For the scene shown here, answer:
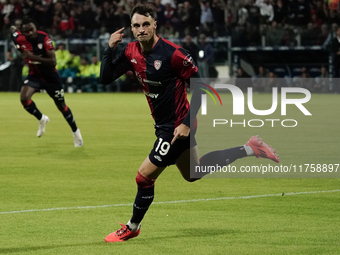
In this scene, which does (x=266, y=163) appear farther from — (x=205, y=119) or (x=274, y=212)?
(x=205, y=119)

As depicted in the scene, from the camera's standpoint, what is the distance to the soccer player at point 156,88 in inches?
241

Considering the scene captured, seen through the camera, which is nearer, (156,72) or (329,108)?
(156,72)

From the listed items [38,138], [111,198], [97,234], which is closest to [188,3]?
[38,138]

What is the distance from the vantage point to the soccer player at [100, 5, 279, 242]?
20.1ft

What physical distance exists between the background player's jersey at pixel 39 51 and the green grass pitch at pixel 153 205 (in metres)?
1.32

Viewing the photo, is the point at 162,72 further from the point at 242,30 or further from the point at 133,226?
the point at 242,30

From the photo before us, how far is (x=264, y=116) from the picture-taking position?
768 inches

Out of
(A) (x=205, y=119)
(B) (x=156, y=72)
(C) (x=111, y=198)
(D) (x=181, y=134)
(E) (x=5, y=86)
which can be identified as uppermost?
(B) (x=156, y=72)

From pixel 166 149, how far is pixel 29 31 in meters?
7.86

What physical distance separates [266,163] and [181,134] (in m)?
5.44

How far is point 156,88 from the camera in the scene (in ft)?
20.7

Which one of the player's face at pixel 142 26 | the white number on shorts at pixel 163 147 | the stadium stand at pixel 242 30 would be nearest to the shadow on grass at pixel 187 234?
the white number on shorts at pixel 163 147

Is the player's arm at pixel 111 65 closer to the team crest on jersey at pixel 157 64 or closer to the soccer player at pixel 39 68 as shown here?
the team crest on jersey at pixel 157 64

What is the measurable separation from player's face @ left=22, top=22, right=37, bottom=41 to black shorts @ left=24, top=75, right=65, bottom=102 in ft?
2.68
